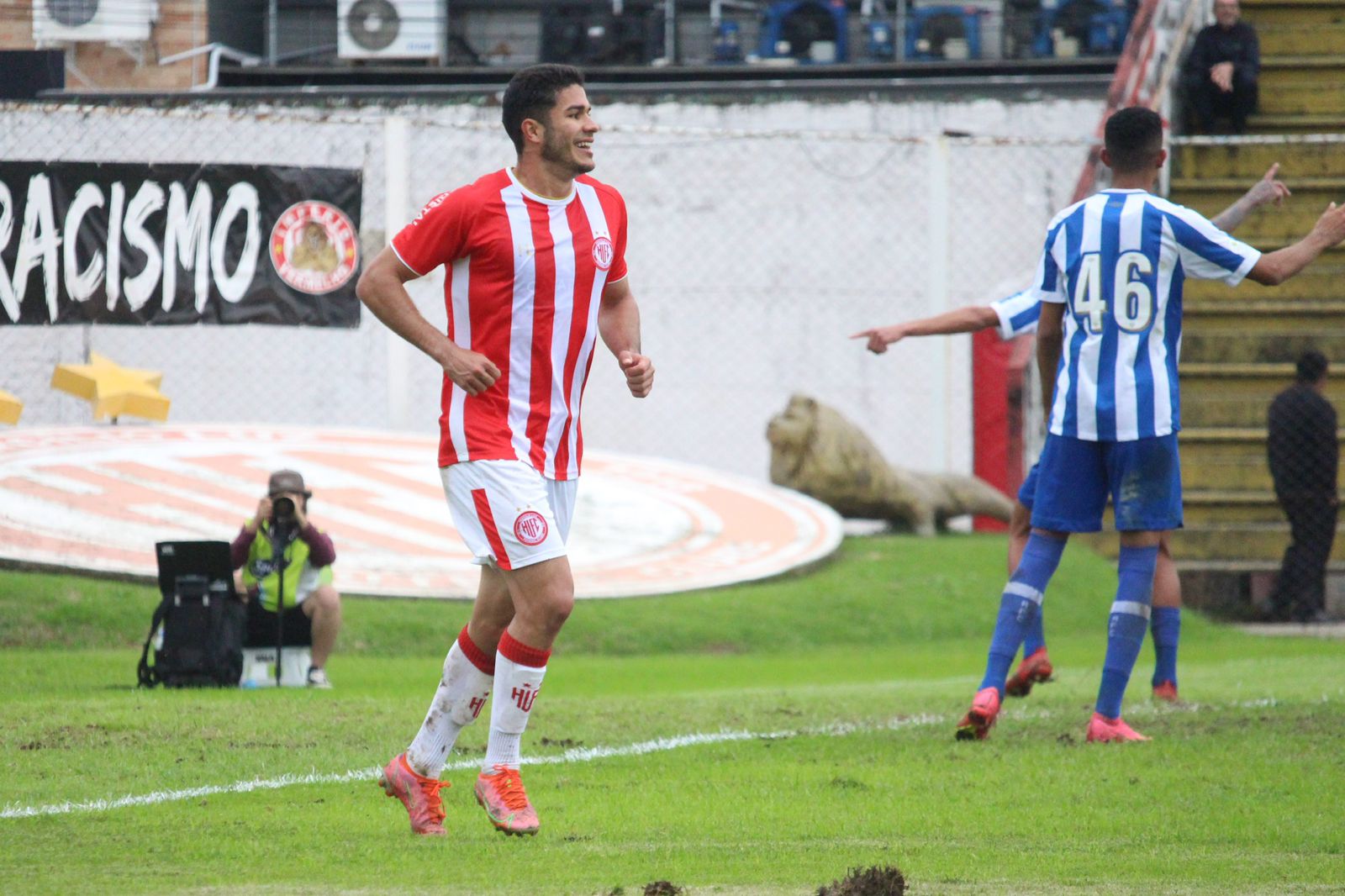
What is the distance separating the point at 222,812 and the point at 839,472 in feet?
33.7

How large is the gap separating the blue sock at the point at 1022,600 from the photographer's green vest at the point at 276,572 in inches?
144

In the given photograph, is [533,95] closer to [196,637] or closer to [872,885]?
[872,885]

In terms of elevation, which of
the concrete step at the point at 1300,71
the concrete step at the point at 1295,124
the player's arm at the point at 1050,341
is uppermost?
the concrete step at the point at 1300,71

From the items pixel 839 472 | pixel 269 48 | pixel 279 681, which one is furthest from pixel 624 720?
pixel 269 48

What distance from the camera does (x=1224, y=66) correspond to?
53.2 feet

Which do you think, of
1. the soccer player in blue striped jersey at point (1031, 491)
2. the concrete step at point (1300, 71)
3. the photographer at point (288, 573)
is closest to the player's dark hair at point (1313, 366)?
the concrete step at point (1300, 71)

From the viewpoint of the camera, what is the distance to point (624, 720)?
7629 mm

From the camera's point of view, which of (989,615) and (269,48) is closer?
(989,615)

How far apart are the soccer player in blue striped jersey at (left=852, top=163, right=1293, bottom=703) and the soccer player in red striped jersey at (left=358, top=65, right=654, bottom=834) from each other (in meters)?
2.28

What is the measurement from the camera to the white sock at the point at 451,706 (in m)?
5.15

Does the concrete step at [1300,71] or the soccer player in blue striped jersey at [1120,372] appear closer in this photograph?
the soccer player in blue striped jersey at [1120,372]

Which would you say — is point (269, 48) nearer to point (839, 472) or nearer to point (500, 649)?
point (839, 472)

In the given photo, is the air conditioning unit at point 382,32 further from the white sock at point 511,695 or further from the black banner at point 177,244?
the white sock at point 511,695

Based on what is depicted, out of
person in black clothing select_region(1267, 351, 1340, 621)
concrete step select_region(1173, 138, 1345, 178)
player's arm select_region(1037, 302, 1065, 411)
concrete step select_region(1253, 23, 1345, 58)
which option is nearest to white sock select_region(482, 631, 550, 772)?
player's arm select_region(1037, 302, 1065, 411)
